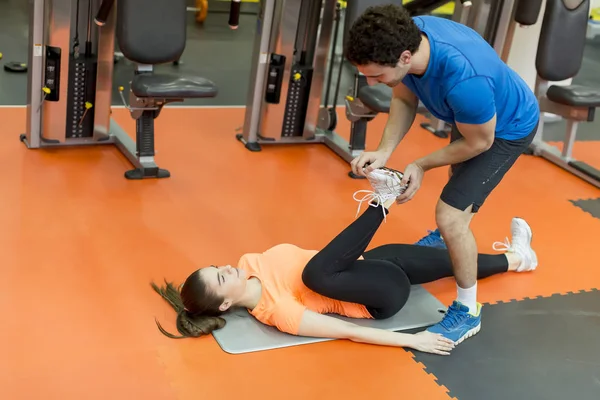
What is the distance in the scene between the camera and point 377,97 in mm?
4406

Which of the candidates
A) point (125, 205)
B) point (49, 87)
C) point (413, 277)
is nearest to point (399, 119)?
point (413, 277)

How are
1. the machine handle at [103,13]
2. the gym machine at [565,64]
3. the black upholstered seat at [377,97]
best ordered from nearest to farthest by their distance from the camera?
the machine handle at [103,13] < the black upholstered seat at [377,97] < the gym machine at [565,64]

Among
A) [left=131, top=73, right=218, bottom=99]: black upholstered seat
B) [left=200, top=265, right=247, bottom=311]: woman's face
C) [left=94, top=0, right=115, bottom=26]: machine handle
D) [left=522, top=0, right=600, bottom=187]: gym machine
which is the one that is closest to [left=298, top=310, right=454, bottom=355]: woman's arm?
[left=200, top=265, right=247, bottom=311]: woman's face

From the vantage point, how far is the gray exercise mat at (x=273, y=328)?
2.81m

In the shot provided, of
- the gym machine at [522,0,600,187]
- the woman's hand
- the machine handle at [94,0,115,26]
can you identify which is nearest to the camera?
the woman's hand

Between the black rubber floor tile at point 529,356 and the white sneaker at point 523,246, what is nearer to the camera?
the black rubber floor tile at point 529,356

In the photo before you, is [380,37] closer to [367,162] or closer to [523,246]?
[367,162]

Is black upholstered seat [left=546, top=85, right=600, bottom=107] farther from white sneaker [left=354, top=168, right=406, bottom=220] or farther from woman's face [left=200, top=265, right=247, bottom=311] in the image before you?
woman's face [left=200, top=265, right=247, bottom=311]

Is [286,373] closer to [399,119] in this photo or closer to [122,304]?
[122,304]

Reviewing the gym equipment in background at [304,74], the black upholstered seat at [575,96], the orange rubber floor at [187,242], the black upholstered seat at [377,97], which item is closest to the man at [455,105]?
the orange rubber floor at [187,242]

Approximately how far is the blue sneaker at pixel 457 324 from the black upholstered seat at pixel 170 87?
1923mm

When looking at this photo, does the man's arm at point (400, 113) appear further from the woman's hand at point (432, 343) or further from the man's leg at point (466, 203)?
the woman's hand at point (432, 343)

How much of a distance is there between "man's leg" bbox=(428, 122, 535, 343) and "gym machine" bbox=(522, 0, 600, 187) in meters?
2.22

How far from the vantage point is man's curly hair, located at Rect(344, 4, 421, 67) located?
227 centimetres
